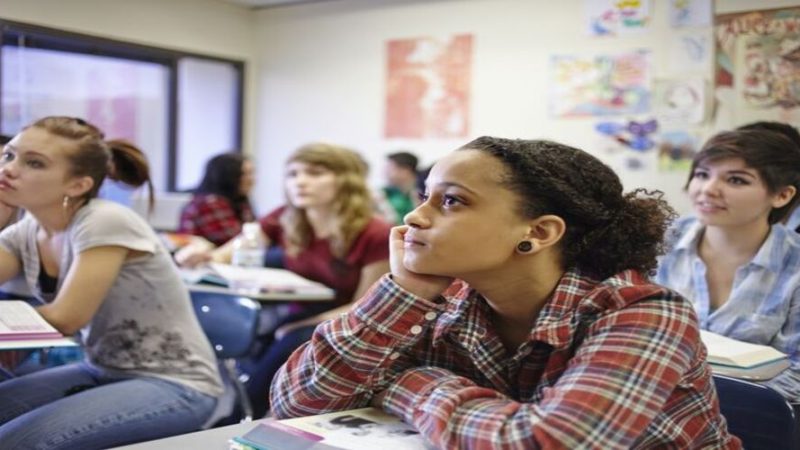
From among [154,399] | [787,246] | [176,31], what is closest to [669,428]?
[154,399]

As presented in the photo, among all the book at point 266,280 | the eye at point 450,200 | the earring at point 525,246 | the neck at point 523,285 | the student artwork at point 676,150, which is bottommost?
the book at point 266,280

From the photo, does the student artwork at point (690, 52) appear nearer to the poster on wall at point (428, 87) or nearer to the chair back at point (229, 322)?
the poster on wall at point (428, 87)

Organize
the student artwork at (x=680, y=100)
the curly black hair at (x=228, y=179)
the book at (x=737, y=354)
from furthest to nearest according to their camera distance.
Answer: the curly black hair at (x=228, y=179) → the student artwork at (x=680, y=100) → the book at (x=737, y=354)

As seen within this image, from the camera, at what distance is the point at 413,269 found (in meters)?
1.16

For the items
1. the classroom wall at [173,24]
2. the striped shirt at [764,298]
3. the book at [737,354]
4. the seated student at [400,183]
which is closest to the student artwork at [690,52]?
the seated student at [400,183]

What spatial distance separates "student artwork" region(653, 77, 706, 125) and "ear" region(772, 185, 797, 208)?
2.51 meters

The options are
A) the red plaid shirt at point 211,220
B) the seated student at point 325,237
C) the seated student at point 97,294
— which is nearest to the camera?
the seated student at point 97,294

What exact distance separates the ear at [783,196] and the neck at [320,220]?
5.24 feet

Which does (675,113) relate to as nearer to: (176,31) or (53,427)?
(176,31)

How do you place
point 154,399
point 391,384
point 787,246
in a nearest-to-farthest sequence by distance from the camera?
point 391,384
point 154,399
point 787,246

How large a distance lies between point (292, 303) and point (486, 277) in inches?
83.1

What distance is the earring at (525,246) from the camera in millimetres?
1127

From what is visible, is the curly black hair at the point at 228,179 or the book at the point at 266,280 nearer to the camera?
the book at the point at 266,280

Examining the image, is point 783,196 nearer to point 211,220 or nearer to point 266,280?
point 266,280
